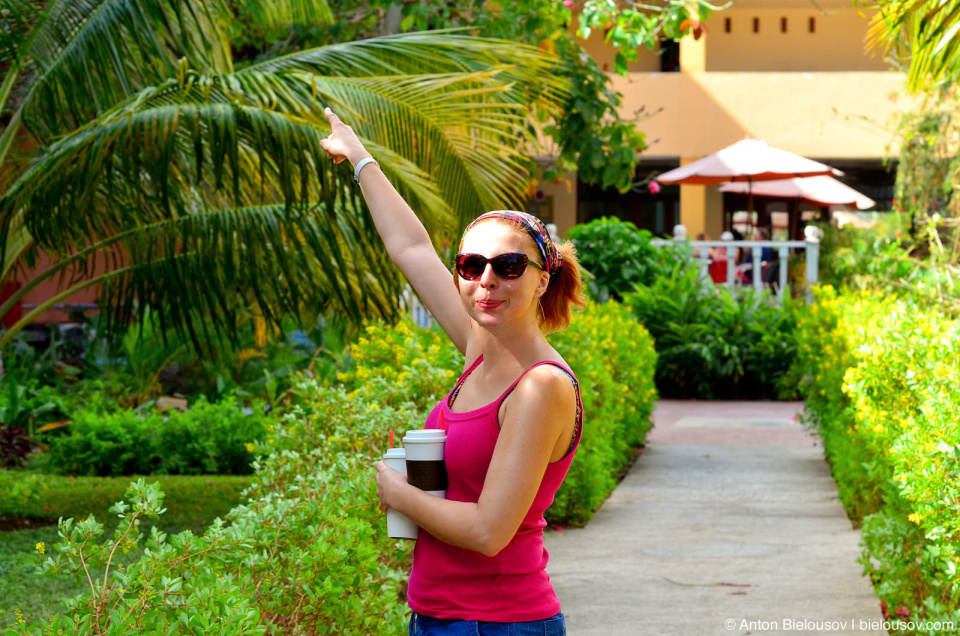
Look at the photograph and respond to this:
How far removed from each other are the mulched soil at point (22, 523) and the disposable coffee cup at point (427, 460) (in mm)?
5038

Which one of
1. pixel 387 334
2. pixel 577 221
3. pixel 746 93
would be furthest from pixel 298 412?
pixel 577 221

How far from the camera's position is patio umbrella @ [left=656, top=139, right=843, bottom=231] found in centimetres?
1594

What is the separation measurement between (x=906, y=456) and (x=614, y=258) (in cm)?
1002

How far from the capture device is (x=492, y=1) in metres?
10.6

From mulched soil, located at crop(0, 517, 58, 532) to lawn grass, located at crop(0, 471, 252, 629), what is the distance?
→ 3 centimetres

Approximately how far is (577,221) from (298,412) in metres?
19.3

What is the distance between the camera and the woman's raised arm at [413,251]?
243 cm

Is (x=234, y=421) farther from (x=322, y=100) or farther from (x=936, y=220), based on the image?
(x=936, y=220)

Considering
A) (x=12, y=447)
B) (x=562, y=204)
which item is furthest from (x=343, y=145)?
(x=562, y=204)

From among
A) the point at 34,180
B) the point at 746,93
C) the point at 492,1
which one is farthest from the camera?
the point at 746,93

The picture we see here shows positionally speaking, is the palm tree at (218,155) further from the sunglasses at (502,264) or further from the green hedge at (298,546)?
the sunglasses at (502,264)

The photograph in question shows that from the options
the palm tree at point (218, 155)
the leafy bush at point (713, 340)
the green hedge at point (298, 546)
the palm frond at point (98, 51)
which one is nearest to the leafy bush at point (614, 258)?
the leafy bush at point (713, 340)

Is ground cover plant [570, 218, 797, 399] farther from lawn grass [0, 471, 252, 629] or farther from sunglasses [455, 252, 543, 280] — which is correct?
sunglasses [455, 252, 543, 280]

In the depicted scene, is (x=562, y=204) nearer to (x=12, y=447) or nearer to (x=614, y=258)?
(x=614, y=258)
